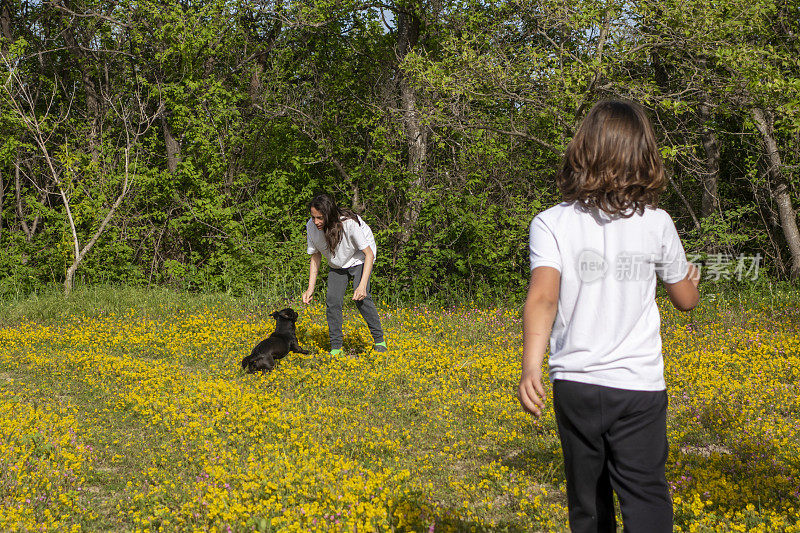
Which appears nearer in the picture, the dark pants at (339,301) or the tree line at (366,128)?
the dark pants at (339,301)

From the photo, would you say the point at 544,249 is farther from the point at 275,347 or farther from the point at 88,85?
the point at 88,85

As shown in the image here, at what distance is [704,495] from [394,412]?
2.91 meters

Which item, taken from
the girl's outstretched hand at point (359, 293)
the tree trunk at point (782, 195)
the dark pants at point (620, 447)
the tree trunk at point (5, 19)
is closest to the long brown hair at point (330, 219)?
the girl's outstretched hand at point (359, 293)

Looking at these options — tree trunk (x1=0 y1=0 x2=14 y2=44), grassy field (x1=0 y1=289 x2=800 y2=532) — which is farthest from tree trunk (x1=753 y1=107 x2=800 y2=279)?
tree trunk (x1=0 y1=0 x2=14 y2=44)

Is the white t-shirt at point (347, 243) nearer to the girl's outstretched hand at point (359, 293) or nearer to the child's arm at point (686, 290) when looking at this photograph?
the girl's outstretched hand at point (359, 293)

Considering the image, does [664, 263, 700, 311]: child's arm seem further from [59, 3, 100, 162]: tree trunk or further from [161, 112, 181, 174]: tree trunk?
[59, 3, 100, 162]: tree trunk

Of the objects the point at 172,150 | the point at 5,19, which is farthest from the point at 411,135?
the point at 5,19

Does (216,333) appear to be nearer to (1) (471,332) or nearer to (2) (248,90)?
(1) (471,332)

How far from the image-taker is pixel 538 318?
245 cm

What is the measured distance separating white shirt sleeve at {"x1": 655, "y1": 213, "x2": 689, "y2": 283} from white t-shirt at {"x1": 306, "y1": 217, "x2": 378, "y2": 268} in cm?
504

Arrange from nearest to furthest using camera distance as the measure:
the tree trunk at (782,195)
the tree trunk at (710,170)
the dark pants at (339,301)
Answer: the dark pants at (339,301) < the tree trunk at (782,195) < the tree trunk at (710,170)

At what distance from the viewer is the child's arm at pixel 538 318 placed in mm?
2438

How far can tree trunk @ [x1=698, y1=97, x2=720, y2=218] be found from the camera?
1288cm

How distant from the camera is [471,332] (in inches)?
391
